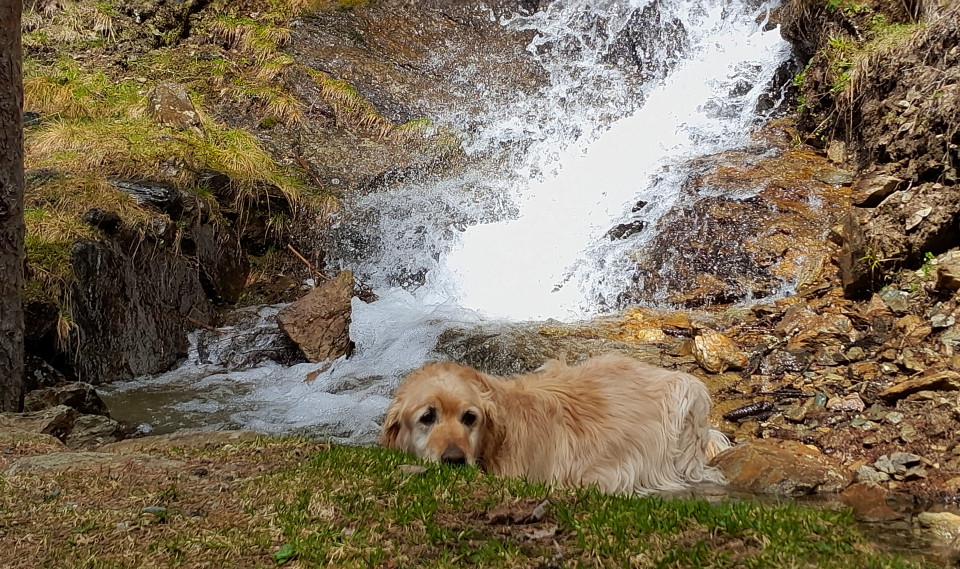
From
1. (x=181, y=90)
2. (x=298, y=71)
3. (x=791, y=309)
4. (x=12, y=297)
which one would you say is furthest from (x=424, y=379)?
(x=298, y=71)

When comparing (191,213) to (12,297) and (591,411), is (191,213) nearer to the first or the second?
(12,297)

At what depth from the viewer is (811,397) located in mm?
6219

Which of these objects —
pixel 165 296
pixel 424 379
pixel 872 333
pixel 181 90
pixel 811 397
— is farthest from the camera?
pixel 181 90

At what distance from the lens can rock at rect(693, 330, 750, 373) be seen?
708cm

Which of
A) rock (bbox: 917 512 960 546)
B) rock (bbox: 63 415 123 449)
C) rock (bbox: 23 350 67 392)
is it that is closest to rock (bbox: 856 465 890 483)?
A: rock (bbox: 917 512 960 546)

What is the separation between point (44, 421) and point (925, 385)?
6800 millimetres

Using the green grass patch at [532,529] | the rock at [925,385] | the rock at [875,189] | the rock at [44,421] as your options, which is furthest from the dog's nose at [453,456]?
the rock at [875,189]

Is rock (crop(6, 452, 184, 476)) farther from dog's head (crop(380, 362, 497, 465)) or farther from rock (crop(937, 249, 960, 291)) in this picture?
rock (crop(937, 249, 960, 291))

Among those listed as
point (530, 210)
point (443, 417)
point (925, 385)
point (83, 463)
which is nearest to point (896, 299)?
point (925, 385)

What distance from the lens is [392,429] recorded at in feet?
14.5

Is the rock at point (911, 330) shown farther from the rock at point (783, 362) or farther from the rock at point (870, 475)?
the rock at point (870, 475)

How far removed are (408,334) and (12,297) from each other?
477 cm

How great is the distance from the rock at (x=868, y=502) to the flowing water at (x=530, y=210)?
12.5 feet

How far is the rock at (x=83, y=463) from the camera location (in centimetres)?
356
